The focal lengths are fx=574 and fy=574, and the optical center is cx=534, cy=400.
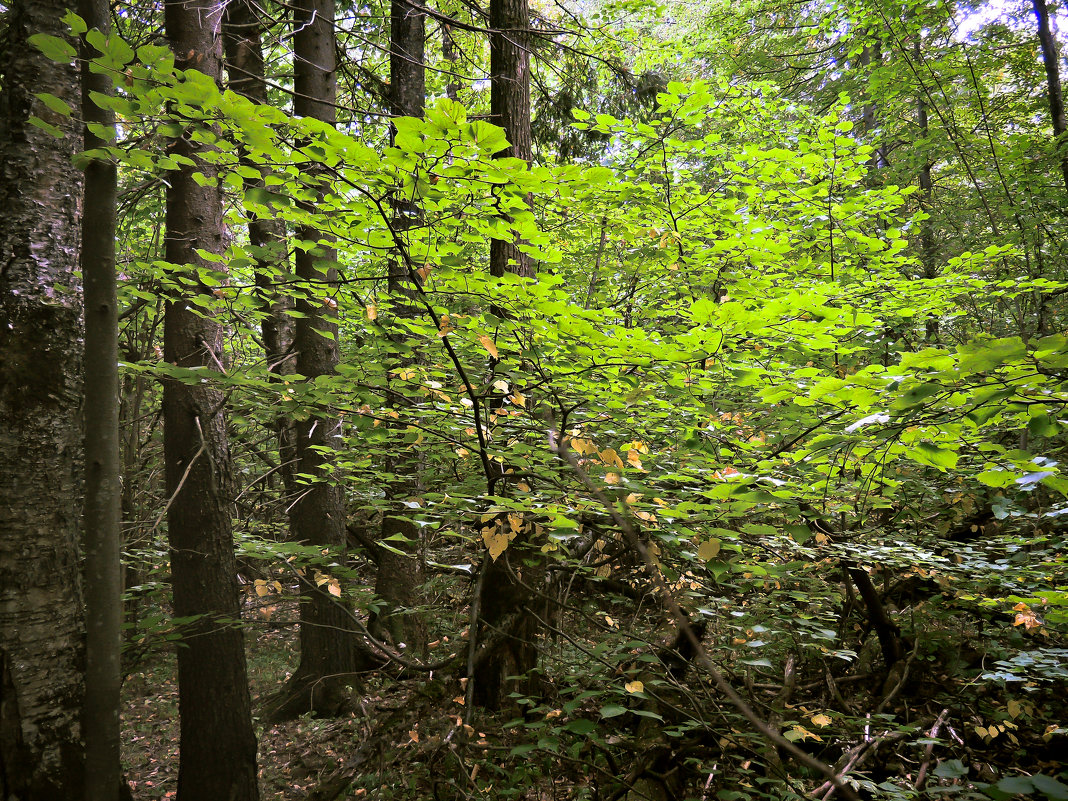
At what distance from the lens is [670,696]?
4328 mm

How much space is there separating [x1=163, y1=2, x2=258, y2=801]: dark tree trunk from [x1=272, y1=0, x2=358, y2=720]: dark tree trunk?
83 centimetres

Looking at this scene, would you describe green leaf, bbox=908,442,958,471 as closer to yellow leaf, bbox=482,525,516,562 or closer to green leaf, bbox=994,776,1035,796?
green leaf, bbox=994,776,1035,796

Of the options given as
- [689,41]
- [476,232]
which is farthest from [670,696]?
[689,41]

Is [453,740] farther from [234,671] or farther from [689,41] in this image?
[689,41]

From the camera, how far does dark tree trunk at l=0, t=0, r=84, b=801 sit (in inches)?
106

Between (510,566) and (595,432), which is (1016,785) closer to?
(595,432)

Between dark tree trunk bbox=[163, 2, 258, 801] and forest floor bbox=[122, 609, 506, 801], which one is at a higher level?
dark tree trunk bbox=[163, 2, 258, 801]

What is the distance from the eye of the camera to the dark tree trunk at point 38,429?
2.68m

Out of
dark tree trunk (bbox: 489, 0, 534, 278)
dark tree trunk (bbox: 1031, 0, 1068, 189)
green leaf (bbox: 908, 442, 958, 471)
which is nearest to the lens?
green leaf (bbox: 908, 442, 958, 471)

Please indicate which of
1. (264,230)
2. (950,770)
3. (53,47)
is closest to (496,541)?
(950,770)

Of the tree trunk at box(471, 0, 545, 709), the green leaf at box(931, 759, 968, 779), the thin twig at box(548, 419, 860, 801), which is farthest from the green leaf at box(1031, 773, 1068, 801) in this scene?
the tree trunk at box(471, 0, 545, 709)

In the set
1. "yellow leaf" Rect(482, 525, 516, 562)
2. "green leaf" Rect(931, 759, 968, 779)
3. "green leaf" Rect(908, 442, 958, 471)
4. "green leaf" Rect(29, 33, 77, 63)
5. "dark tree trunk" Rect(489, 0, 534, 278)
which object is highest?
"dark tree trunk" Rect(489, 0, 534, 278)

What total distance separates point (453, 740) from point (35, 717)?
244cm

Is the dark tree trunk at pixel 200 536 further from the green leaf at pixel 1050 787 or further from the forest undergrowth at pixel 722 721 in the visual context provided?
the green leaf at pixel 1050 787
